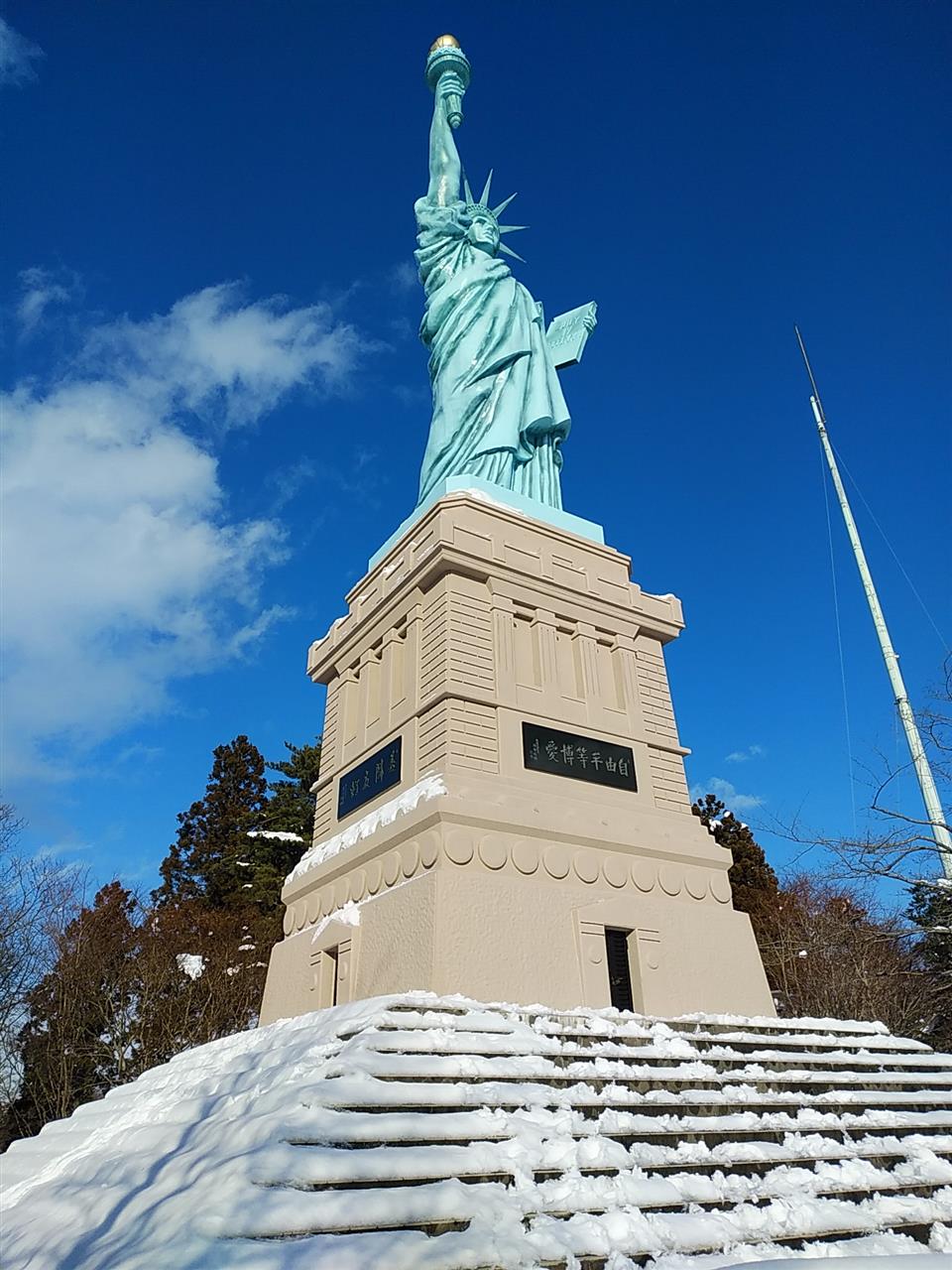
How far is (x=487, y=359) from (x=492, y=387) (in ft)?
1.94

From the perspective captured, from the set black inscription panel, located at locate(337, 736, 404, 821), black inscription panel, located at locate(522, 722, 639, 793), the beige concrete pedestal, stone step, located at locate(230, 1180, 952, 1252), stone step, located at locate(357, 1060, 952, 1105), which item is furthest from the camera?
black inscription panel, located at locate(337, 736, 404, 821)

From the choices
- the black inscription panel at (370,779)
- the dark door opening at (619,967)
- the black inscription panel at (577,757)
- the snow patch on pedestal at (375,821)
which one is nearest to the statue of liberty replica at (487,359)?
the black inscription panel at (577,757)

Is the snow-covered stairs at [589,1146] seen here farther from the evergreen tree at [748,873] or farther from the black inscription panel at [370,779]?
the evergreen tree at [748,873]

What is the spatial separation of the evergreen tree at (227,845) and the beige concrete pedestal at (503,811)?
15.2 metres

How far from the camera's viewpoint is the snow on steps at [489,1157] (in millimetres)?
4254

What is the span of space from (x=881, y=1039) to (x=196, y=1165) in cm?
842

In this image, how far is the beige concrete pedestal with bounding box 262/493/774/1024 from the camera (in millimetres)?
9719

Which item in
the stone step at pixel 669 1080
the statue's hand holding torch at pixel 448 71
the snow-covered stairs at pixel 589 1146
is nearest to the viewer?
the snow-covered stairs at pixel 589 1146

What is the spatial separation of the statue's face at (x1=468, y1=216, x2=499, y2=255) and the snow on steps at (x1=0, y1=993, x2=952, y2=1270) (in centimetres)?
1616

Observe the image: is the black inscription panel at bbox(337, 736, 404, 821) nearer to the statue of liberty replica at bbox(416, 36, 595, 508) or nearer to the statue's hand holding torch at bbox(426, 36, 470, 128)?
the statue of liberty replica at bbox(416, 36, 595, 508)

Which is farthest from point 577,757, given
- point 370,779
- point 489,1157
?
point 489,1157

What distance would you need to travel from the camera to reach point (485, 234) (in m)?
18.7

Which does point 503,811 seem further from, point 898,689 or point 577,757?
point 898,689

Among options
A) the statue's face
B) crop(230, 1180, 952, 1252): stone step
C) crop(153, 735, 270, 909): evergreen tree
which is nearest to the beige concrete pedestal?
crop(230, 1180, 952, 1252): stone step
